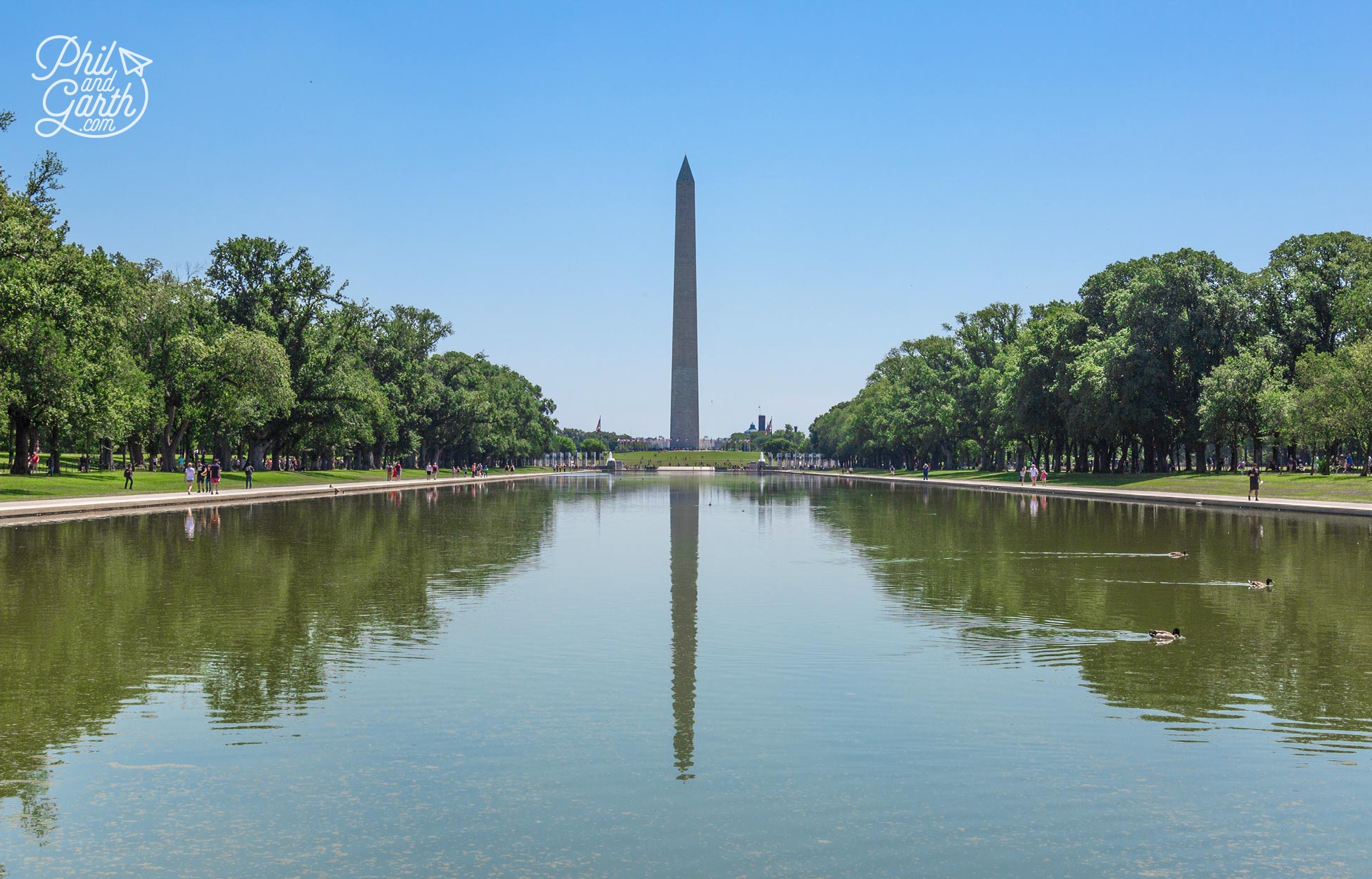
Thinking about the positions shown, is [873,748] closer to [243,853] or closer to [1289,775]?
[1289,775]

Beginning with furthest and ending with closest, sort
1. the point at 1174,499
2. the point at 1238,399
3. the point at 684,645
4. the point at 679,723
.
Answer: the point at 1238,399
the point at 1174,499
the point at 684,645
the point at 679,723

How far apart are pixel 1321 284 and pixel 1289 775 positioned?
67.3m


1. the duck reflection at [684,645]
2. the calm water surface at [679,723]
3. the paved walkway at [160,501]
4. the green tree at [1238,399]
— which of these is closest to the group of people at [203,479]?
the paved walkway at [160,501]

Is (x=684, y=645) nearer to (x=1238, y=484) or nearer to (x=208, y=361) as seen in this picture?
(x=1238, y=484)

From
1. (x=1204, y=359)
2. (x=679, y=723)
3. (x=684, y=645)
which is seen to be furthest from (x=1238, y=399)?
(x=679, y=723)

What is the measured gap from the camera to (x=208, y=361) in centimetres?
6306

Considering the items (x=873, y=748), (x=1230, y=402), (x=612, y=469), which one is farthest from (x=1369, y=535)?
(x=612, y=469)

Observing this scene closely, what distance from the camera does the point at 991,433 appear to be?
3816 inches

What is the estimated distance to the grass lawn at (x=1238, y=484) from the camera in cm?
4672

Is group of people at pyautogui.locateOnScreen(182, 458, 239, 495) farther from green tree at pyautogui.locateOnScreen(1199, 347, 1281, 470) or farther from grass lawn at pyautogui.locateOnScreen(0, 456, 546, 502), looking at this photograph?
green tree at pyautogui.locateOnScreen(1199, 347, 1281, 470)

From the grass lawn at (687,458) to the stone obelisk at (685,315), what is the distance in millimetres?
8842

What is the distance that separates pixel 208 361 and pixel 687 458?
8190 centimetres

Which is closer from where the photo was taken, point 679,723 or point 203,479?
point 679,723

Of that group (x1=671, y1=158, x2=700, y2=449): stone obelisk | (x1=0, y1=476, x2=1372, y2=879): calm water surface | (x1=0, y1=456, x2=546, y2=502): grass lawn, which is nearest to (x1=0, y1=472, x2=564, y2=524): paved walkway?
(x1=0, y1=456, x2=546, y2=502): grass lawn
